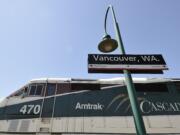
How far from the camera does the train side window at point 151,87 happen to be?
1084 centimetres

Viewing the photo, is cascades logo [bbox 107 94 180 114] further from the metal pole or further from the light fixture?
the metal pole

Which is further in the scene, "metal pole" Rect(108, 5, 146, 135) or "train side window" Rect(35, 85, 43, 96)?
"train side window" Rect(35, 85, 43, 96)

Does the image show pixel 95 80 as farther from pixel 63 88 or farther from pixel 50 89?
pixel 50 89

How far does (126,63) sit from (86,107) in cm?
673

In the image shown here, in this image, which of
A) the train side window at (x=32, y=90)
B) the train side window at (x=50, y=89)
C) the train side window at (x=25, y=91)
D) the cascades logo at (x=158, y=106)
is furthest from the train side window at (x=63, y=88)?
the cascades logo at (x=158, y=106)

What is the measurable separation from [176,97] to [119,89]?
3.12m

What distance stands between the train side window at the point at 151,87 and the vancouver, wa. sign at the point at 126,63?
7085 mm

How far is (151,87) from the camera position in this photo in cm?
1090

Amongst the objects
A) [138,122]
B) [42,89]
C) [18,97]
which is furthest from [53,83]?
[138,122]

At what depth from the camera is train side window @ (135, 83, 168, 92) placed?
10.8 m

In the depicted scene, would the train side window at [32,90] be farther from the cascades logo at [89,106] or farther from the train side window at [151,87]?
the train side window at [151,87]

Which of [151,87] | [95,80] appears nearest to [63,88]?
[95,80]

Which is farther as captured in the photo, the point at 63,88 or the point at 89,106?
the point at 63,88

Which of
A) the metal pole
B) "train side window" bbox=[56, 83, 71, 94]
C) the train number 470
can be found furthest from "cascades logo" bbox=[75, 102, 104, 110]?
the metal pole
